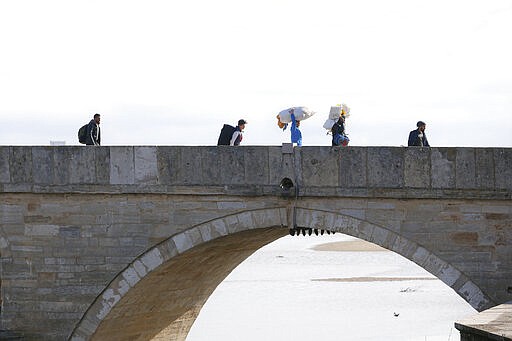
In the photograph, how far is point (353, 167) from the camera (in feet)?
50.7

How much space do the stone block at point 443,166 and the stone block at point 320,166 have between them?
1.19m

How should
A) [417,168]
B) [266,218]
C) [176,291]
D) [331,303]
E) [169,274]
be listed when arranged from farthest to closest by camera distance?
[331,303] → [176,291] → [169,274] → [266,218] → [417,168]

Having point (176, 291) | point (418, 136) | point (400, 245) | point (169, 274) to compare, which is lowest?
point (176, 291)

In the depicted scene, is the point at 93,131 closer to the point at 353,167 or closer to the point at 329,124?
the point at 329,124

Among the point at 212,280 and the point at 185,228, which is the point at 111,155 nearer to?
the point at 185,228

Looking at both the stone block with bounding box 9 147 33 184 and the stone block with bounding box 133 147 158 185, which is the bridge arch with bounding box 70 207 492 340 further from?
the stone block with bounding box 9 147 33 184

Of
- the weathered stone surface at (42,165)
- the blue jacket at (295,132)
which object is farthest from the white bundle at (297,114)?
the weathered stone surface at (42,165)

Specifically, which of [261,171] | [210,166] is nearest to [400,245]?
[261,171]

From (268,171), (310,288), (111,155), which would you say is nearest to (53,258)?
(111,155)

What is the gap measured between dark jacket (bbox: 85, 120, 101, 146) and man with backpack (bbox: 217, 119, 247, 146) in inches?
67.5

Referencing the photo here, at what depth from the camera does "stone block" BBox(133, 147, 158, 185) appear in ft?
53.1

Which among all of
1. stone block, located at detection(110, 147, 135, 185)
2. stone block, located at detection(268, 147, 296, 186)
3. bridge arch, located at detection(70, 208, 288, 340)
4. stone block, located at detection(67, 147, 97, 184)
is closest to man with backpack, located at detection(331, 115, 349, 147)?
stone block, located at detection(268, 147, 296, 186)

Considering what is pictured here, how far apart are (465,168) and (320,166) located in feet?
5.86

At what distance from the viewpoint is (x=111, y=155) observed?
16.3m
